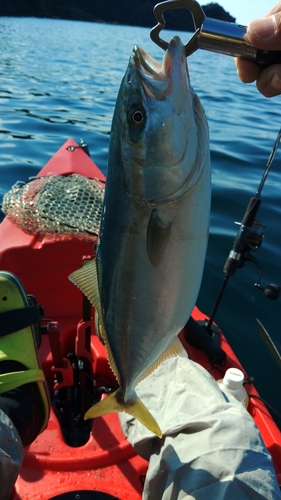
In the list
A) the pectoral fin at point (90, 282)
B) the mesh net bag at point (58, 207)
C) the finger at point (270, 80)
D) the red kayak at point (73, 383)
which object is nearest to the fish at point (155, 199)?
the pectoral fin at point (90, 282)

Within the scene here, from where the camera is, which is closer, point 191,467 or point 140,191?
point 140,191

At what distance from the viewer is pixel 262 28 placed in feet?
4.88

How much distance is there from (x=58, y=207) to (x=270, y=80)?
230 cm

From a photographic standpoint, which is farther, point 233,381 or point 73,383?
point 73,383

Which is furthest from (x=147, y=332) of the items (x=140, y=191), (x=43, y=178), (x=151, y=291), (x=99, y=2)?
(x=99, y=2)

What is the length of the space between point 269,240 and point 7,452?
4.42m

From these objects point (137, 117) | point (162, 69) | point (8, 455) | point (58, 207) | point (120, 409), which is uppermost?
point (162, 69)

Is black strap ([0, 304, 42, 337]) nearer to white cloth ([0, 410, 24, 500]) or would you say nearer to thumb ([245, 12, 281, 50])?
white cloth ([0, 410, 24, 500])

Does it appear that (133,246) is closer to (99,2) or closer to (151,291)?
(151,291)

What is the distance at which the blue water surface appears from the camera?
4479 millimetres

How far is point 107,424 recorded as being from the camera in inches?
109

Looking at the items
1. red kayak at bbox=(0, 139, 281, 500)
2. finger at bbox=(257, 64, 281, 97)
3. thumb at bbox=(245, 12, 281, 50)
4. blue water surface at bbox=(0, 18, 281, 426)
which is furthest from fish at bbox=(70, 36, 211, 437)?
blue water surface at bbox=(0, 18, 281, 426)

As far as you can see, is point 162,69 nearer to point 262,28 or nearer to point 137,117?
point 137,117

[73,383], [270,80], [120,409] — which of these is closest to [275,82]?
[270,80]
